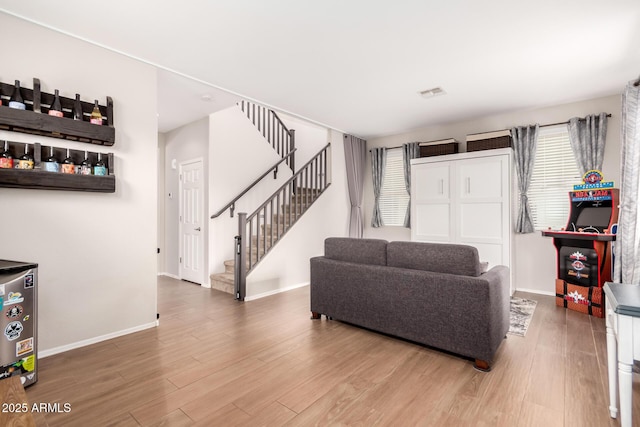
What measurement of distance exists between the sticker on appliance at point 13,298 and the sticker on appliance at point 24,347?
276 millimetres

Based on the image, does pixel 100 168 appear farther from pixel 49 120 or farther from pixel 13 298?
pixel 13 298

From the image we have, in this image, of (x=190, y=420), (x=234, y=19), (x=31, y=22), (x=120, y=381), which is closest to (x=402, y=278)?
(x=190, y=420)

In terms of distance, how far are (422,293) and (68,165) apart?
126 inches

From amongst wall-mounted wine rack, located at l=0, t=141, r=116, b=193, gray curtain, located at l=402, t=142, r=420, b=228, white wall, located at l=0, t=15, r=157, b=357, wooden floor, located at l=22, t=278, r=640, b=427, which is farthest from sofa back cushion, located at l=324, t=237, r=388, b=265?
gray curtain, located at l=402, t=142, r=420, b=228

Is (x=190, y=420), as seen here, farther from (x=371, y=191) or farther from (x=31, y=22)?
(x=371, y=191)

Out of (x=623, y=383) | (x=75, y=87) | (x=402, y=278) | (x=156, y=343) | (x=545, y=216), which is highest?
(x=75, y=87)

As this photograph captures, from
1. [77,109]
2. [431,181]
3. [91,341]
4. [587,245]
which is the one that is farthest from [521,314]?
[77,109]

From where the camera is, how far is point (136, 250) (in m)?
3.14

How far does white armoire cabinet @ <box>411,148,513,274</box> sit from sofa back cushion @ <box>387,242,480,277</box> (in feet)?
7.93

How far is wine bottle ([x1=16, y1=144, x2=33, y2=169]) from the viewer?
7.86ft

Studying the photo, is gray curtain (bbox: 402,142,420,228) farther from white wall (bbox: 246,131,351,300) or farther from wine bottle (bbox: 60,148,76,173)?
wine bottle (bbox: 60,148,76,173)

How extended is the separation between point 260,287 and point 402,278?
2435 millimetres

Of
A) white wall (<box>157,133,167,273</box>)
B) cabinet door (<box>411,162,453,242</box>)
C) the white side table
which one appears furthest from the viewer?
white wall (<box>157,133,167,273</box>)

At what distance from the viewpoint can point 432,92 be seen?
4.05 meters
